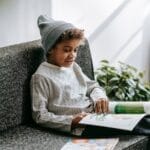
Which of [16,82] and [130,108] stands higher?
[16,82]

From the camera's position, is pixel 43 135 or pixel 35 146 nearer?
pixel 35 146

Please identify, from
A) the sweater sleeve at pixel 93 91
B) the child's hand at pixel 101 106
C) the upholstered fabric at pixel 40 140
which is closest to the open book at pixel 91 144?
the upholstered fabric at pixel 40 140

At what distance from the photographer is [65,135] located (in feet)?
6.58

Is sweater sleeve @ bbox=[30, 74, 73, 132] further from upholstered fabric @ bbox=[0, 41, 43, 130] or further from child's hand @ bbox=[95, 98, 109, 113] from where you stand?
child's hand @ bbox=[95, 98, 109, 113]

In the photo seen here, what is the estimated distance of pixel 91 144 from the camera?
1879mm

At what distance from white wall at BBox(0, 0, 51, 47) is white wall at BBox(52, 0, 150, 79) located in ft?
0.34

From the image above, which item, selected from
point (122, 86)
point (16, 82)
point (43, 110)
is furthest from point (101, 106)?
point (122, 86)

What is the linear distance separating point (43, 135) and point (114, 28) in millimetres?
1360

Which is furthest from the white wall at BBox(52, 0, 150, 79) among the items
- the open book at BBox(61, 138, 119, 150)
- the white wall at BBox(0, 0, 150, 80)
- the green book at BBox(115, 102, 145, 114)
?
the open book at BBox(61, 138, 119, 150)

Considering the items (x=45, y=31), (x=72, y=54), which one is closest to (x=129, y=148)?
(x=72, y=54)

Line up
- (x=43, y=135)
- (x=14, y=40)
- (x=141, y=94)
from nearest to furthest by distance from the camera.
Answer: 1. (x=43, y=135)
2. (x=14, y=40)
3. (x=141, y=94)

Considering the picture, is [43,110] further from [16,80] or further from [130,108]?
[130,108]

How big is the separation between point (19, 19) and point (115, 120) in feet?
2.88

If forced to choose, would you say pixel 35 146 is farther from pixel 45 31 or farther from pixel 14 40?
pixel 14 40
